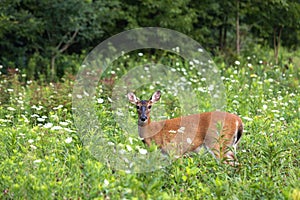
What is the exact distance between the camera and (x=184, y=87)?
10.8m

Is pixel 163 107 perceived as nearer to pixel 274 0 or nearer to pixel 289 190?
pixel 289 190

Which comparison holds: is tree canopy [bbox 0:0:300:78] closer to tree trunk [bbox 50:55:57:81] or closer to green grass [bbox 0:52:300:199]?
tree trunk [bbox 50:55:57:81]

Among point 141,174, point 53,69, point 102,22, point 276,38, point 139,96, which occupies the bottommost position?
point 53,69

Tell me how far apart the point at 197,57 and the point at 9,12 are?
419 centimetres

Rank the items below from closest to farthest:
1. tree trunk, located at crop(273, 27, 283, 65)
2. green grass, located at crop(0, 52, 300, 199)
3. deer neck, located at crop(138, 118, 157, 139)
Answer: green grass, located at crop(0, 52, 300, 199) → deer neck, located at crop(138, 118, 157, 139) → tree trunk, located at crop(273, 27, 283, 65)

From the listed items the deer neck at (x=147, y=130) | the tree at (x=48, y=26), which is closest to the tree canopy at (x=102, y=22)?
the tree at (x=48, y=26)

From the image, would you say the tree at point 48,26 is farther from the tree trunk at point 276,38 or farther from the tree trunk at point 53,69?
the tree trunk at point 276,38

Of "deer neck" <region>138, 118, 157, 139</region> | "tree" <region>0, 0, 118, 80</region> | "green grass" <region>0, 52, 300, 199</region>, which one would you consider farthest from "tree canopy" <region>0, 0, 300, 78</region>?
"deer neck" <region>138, 118, 157, 139</region>

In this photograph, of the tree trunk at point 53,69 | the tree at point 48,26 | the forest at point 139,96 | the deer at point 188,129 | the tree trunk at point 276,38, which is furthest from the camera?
the tree trunk at point 276,38

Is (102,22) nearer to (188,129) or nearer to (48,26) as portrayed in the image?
(48,26)

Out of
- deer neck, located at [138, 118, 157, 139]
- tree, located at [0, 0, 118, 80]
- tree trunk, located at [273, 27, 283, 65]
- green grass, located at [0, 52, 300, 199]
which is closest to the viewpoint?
green grass, located at [0, 52, 300, 199]

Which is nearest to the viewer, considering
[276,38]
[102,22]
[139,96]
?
[139,96]

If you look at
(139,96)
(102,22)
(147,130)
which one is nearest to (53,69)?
(102,22)

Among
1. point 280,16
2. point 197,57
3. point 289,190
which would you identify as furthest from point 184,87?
point 289,190
